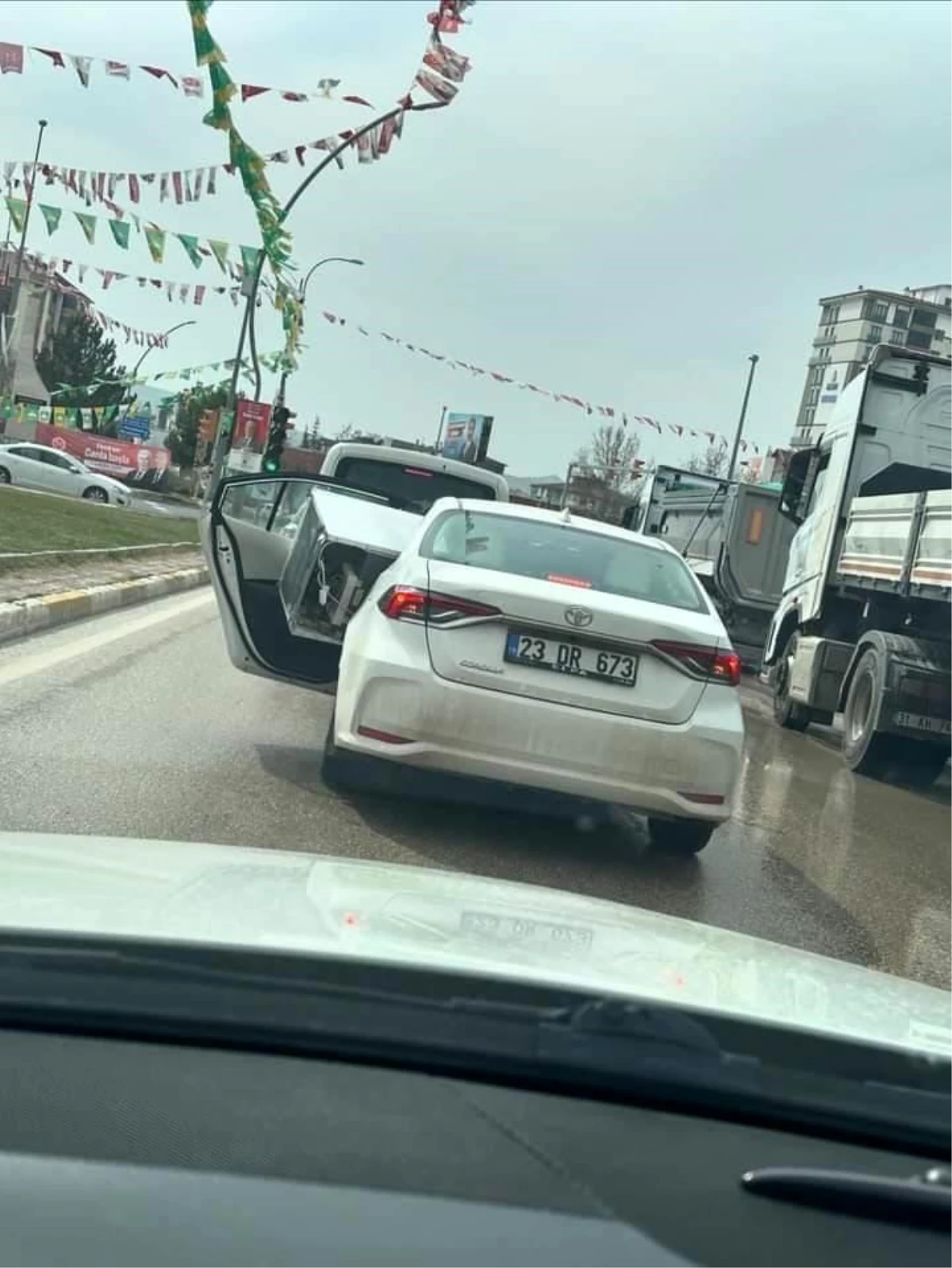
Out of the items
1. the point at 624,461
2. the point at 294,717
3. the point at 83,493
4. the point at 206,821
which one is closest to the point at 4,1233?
the point at 206,821

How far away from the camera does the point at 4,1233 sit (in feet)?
4.70

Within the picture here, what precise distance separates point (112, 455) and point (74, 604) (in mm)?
47516

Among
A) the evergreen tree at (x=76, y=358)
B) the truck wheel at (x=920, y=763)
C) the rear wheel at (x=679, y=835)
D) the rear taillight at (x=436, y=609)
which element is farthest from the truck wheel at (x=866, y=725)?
the evergreen tree at (x=76, y=358)

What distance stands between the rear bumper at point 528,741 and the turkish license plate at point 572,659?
162mm

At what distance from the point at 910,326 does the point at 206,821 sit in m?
104

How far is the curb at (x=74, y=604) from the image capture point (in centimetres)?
1065

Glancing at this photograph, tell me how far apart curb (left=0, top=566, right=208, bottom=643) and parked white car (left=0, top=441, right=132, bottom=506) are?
22.9m

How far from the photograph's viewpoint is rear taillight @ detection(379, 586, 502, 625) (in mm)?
5855

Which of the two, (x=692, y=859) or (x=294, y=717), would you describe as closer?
(x=692, y=859)

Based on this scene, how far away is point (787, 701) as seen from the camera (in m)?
14.4

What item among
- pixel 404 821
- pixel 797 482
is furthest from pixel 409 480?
pixel 404 821

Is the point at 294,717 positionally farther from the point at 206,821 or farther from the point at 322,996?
the point at 322,996

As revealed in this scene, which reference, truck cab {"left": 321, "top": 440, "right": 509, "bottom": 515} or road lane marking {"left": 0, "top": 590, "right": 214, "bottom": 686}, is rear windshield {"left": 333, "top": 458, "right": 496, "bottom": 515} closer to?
truck cab {"left": 321, "top": 440, "right": 509, "bottom": 515}

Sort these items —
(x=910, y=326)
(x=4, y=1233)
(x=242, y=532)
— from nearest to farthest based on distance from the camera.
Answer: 1. (x=4, y=1233)
2. (x=242, y=532)
3. (x=910, y=326)
